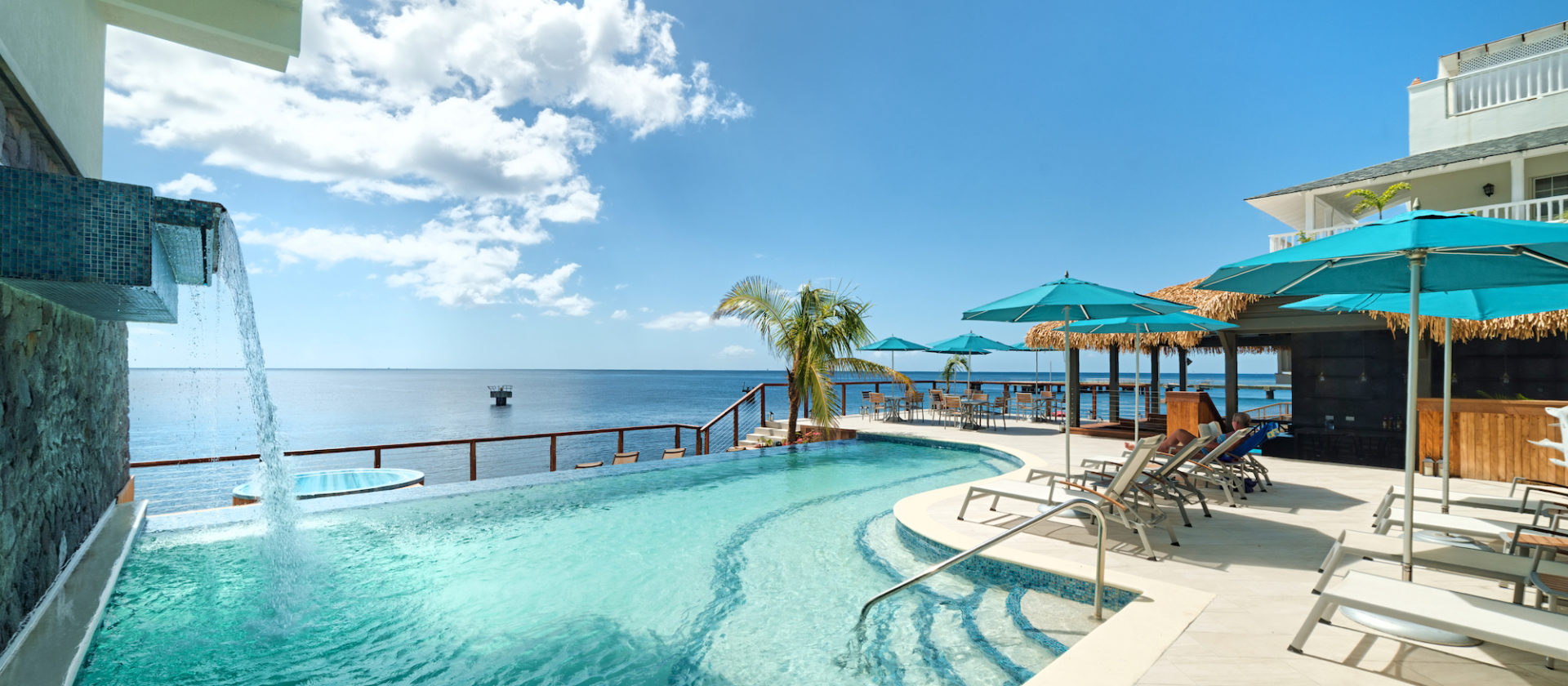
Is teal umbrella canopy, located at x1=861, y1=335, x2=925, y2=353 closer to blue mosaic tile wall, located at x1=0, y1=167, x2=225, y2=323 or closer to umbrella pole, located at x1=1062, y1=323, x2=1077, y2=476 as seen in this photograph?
umbrella pole, located at x1=1062, y1=323, x2=1077, y2=476

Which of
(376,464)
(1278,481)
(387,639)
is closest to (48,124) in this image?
(387,639)

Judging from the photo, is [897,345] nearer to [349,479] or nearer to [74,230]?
[349,479]

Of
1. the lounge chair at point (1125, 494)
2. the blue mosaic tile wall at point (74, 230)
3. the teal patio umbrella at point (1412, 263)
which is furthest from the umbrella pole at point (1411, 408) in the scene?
the blue mosaic tile wall at point (74, 230)

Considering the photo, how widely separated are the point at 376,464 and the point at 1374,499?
10157 mm

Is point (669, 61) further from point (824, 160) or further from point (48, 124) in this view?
point (48, 124)

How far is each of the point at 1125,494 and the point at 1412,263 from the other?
231 centimetres

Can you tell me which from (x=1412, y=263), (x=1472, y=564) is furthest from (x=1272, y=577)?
(x=1412, y=263)

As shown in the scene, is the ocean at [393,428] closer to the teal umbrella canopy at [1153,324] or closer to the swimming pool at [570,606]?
the swimming pool at [570,606]

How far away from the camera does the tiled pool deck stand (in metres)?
2.42

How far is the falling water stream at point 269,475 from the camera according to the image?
12.2ft

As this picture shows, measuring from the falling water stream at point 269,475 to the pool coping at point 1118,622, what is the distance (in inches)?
164

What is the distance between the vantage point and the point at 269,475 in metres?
4.88

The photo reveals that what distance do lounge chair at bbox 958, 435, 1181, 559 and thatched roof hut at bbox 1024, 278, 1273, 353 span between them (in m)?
3.55

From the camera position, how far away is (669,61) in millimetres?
15164
